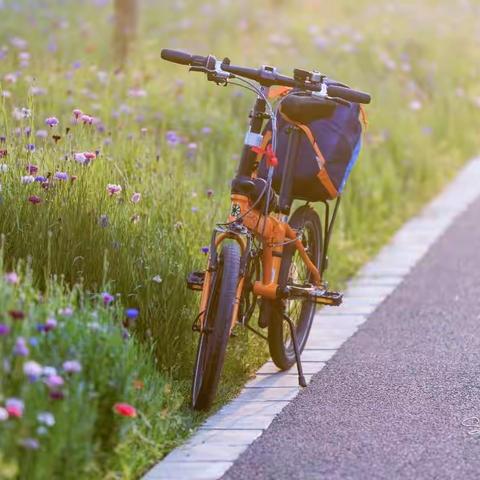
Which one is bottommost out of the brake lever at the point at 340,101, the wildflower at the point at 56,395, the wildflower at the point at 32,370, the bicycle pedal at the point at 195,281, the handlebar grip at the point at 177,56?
the wildflower at the point at 56,395

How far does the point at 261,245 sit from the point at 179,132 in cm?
433

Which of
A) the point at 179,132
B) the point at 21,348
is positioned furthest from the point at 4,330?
the point at 179,132

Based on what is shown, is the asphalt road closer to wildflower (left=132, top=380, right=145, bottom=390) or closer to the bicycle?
the bicycle

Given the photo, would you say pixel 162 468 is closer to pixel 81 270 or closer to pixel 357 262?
pixel 81 270

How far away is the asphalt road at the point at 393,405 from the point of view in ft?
17.9

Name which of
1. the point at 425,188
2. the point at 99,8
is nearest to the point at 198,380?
the point at 425,188

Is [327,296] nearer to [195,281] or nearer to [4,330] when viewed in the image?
[195,281]

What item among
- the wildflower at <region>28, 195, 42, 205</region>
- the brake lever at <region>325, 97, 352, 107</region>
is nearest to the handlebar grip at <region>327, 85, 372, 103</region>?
the brake lever at <region>325, 97, 352, 107</region>

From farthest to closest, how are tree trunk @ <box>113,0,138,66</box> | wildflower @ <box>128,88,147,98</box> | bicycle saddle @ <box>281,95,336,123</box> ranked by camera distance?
tree trunk @ <box>113,0,138,66</box> → wildflower @ <box>128,88,147,98</box> → bicycle saddle @ <box>281,95,336,123</box>

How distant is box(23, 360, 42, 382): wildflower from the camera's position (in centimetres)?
455

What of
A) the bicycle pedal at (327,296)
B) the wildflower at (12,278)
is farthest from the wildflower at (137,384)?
the bicycle pedal at (327,296)

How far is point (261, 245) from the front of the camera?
21.6 feet

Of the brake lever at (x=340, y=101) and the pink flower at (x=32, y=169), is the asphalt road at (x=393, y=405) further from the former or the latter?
the pink flower at (x=32, y=169)

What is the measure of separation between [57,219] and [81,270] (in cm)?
25
